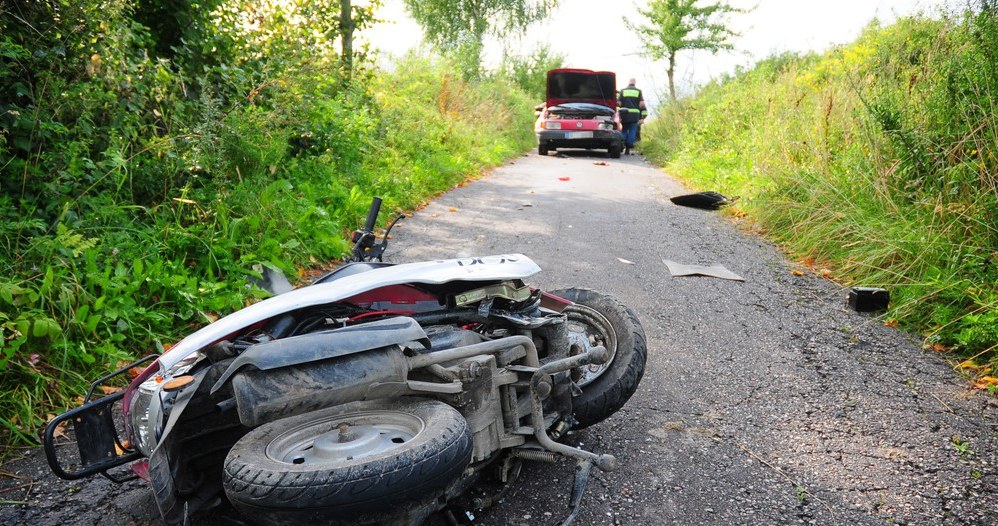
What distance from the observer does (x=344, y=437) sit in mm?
2150

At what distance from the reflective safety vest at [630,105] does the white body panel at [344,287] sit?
18181 millimetres

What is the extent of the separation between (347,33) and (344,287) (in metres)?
8.55

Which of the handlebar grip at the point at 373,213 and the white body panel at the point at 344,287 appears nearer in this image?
the white body panel at the point at 344,287

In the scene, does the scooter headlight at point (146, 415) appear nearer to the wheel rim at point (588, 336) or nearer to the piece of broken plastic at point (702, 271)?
the wheel rim at point (588, 336)

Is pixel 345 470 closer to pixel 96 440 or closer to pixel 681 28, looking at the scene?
pixel 96 440

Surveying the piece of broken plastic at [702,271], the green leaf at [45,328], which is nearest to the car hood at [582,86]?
the piece of broken plastic at [702,271]

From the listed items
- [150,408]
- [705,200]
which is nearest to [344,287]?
[150,408]

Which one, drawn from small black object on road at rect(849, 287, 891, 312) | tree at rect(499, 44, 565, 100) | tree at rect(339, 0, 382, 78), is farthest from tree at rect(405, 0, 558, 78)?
small black object on road at rect(849, 287, 891, 312)

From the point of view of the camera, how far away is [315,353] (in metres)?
2.18

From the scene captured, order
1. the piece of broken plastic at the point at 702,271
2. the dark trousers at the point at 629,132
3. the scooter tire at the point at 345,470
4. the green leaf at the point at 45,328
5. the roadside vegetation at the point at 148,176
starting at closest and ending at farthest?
the scooter tire at the point at 345,470, the green leaf at the point at 45,328, the roadside vegetation at the point at 148,176, the piece of broken plastic at the point at 702,271, the dark trousers at the point at 629,132

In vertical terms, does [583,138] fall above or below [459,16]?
below

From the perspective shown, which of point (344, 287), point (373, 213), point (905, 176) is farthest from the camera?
point (905, 176)

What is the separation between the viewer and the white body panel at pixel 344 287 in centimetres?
247

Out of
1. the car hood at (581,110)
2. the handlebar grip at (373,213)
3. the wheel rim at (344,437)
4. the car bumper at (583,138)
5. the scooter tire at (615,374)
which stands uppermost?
the car hood at (581,110)
